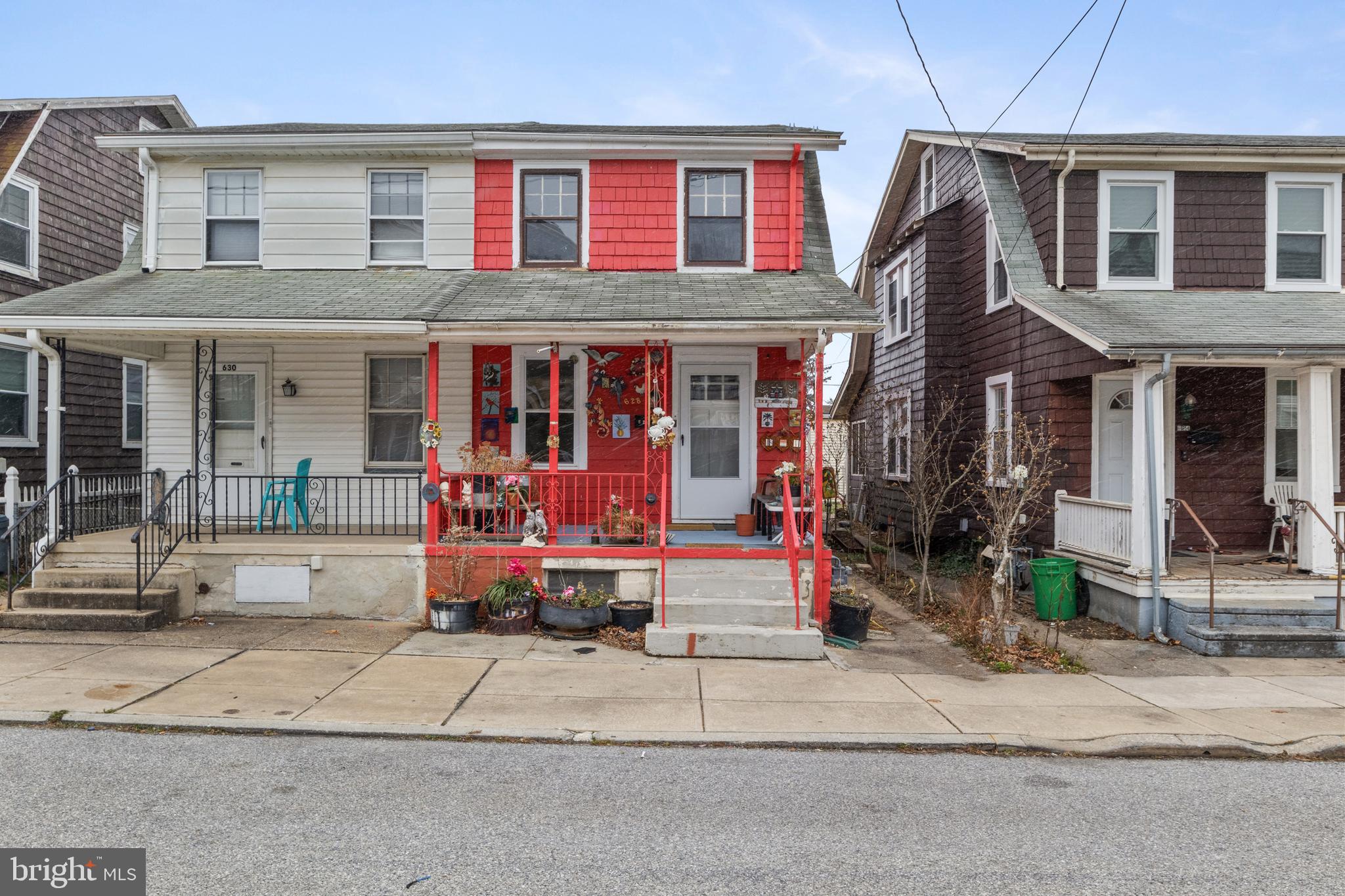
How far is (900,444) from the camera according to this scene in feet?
49.4

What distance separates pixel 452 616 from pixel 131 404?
10624 mm

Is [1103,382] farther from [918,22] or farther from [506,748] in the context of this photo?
[506,748]

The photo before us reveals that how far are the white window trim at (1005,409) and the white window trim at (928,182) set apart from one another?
3826mm

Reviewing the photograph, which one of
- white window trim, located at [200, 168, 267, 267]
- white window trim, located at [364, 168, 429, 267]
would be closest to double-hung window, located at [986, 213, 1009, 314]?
white window trim, located at [364, 168, 429, 267]

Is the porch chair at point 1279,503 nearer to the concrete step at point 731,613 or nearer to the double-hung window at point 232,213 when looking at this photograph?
the concrete step at point 731,613

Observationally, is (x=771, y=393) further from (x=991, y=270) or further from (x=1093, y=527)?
(x=991, y=270)

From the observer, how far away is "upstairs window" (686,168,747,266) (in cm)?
1067

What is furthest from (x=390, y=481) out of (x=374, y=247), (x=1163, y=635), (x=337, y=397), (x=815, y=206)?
(x=1163, y=635)

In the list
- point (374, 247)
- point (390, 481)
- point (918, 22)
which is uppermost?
point (918, 22)

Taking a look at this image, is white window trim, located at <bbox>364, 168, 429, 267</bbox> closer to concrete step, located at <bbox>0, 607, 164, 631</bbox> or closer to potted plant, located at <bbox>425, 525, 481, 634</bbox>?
potted plant, located at <bbox>425, 525, 481, 634</bbox>

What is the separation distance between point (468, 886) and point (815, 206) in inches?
398

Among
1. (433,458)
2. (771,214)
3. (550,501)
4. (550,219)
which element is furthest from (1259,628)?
(550,219)

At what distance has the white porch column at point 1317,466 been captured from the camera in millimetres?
8750

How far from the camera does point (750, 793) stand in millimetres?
4590
